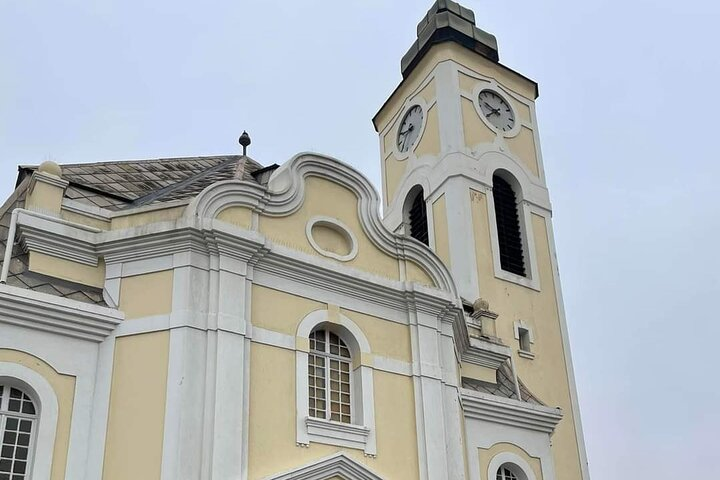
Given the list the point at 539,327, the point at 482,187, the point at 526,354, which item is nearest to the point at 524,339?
the point at 526,354

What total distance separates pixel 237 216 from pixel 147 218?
153 cm

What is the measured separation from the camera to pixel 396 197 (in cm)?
3238

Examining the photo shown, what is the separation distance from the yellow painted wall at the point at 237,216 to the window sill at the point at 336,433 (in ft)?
11.6

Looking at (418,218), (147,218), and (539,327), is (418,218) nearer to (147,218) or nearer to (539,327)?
(539,327)

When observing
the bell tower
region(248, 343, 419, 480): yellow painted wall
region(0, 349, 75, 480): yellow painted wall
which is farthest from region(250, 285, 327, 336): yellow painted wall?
the bell tower

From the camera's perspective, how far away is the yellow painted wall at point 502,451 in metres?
17.8

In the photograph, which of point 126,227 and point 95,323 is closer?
point 95,323

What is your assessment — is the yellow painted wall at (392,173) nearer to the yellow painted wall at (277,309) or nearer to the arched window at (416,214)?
the arched window at (416,214)

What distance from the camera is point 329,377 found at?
1551 centimetres

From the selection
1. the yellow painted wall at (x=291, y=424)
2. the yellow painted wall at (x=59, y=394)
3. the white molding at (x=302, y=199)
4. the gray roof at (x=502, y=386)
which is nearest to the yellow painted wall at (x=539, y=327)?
the gray roof at (x=502, y=386)

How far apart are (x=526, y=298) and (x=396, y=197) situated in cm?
718

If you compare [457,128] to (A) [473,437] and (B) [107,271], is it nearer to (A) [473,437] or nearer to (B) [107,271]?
(A) [473,437]

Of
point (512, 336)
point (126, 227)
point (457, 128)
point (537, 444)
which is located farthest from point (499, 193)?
point (126, 227)

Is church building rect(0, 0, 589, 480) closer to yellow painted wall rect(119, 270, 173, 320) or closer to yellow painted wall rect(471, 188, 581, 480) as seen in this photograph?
yellow painted wall rect(119, 270, 173, 320)
